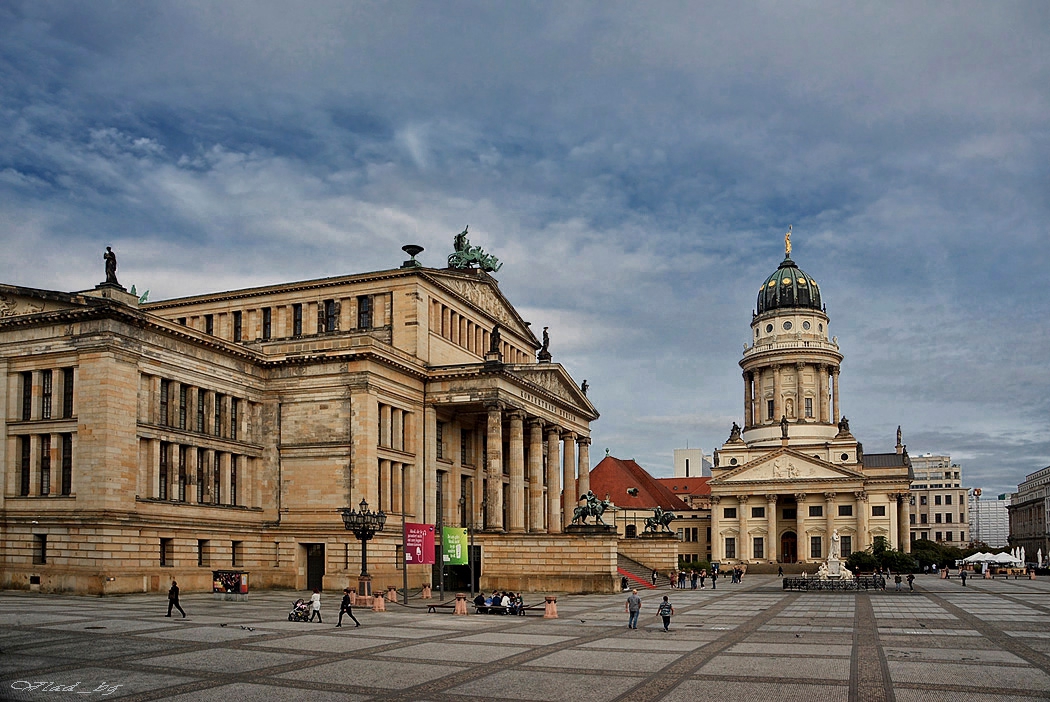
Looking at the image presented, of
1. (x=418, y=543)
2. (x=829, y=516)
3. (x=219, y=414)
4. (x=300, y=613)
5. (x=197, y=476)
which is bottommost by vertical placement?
(x=829, y=516)

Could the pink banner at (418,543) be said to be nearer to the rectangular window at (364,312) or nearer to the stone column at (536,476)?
the rectangular window at (364,312)

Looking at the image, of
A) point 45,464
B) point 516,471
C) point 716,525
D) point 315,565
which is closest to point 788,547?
point 716,525

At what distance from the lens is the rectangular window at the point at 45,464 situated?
49.9 metres

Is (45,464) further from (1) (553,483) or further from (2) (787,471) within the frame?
(2) (787,471)

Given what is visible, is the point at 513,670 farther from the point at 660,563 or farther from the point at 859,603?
the point at 660,563

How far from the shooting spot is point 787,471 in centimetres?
13388

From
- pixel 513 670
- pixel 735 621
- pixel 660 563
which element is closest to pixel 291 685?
pixel 513 670

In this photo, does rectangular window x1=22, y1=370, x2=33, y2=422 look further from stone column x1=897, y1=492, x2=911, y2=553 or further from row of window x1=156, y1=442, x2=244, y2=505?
stone column x1=897, y1=492, x2=911, y2=553

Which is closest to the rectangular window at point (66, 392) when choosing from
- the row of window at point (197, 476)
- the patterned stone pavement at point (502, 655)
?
the row of window at point (197, 476)

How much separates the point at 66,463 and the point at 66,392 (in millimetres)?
3464

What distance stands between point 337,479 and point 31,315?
60.8ft

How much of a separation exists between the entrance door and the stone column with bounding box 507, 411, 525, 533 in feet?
251

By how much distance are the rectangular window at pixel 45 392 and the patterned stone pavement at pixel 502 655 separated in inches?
376

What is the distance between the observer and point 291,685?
22562 mm
